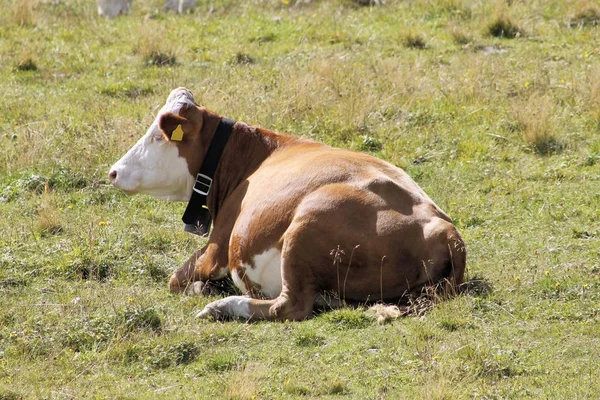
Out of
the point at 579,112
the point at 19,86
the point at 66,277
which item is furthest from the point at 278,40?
the point at 66,277

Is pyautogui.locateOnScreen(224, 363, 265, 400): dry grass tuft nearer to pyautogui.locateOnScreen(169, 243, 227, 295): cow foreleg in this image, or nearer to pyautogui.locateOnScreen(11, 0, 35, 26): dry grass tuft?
pyautogui.locateOnScreen(169, 243, 227, 295): cow foreleg

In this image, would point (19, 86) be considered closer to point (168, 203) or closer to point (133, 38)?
point (133, 38)

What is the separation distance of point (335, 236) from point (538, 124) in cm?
436

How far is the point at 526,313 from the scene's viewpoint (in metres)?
7.02

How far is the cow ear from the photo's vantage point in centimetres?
849

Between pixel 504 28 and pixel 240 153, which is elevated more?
pixel 240 153

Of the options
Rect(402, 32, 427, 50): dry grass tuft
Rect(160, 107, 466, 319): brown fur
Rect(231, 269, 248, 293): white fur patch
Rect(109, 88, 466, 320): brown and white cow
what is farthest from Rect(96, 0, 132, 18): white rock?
Rect(231, 269, 248, 293): white fur patch

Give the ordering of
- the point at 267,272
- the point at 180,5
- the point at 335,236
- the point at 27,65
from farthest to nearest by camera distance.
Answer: the point at 180,5, the point at 27,65, the point at 267,272, the point at 335,236

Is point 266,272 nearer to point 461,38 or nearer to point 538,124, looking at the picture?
point 538,124

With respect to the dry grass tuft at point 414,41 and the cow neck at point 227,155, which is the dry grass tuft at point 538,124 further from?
the dry grass tuft at point 414,41

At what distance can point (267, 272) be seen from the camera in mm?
7715

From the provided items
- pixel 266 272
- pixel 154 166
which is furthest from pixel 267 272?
pixel 154 166

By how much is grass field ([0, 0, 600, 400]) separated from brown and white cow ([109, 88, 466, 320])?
26cm

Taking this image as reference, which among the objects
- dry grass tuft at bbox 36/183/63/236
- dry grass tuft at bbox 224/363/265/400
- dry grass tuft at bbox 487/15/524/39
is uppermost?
dry grass tuft at bbox 487/15/524/39
